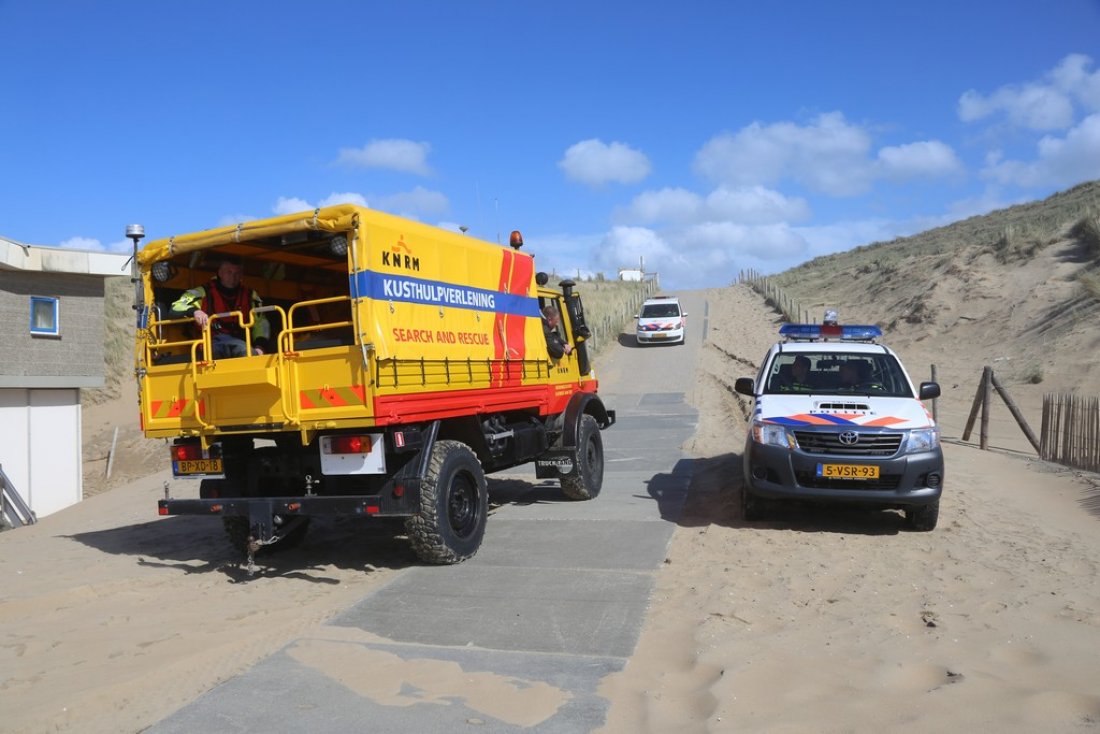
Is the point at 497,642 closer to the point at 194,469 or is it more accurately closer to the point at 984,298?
the point at 194,469

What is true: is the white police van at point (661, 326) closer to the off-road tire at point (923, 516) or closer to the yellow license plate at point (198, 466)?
the off-road tire at point (923, 516)

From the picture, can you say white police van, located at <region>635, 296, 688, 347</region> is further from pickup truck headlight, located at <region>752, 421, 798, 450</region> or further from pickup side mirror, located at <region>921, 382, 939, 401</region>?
pickup truck headlight, located at <region>752, 421, 798, 450</region>

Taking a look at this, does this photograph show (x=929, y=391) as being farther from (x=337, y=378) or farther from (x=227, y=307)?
(x=227, y=307)

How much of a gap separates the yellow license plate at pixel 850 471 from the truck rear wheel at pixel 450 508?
313 centimetres

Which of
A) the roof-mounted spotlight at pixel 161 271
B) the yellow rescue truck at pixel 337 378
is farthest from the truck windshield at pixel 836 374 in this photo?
the roof-mounted spotlight at pixel 161 271

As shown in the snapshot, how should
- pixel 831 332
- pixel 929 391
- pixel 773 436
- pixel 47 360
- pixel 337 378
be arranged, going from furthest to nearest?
pixel 47 360, pixel 831 332, pixel 929 391, pixel 773 436, pixel 337 378

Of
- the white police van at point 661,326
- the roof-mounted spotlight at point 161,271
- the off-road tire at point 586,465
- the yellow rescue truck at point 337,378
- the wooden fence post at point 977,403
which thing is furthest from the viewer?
the white police van at point 661,326

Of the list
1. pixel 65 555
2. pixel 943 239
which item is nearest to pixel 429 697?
pixel 65 555

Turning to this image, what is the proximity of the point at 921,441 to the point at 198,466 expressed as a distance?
6.40 m

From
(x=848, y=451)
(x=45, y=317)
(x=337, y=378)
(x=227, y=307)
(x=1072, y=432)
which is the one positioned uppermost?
(x=45, y=317)

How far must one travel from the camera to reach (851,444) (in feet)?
25.5

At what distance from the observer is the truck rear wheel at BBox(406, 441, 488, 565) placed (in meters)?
6.81

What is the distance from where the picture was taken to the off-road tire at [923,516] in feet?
25.7

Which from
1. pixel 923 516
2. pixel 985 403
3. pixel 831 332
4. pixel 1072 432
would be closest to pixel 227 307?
pixel 923 516
